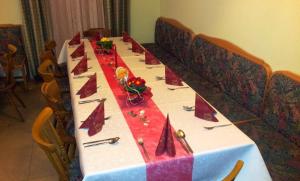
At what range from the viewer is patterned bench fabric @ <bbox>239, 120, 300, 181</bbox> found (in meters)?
1.67

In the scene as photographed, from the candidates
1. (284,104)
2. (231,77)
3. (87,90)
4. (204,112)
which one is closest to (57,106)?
(87,90)

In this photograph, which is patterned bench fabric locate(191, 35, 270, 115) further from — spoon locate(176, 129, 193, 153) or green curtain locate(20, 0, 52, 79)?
green curtain locate(20, 0, 52, 79)

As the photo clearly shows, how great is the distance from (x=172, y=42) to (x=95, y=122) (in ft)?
7.90

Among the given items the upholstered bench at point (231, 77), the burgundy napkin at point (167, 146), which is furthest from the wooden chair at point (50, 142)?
the upholstered bench at point (231, 77)

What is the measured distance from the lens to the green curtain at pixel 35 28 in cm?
376

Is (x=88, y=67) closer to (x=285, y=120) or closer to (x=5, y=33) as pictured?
(x=285, y=120)

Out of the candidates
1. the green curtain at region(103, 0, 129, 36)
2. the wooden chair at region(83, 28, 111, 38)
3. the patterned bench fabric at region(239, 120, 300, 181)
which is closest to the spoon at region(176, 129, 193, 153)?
the patterned bench fabric at region(239, 120, 300, 181)

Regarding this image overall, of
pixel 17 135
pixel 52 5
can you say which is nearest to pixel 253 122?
pixel 17 135

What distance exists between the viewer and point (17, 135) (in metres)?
2.85

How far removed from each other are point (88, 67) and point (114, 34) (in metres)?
1.81

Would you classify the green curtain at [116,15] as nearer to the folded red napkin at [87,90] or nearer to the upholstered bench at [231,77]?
the upholstered bench at [231,77]

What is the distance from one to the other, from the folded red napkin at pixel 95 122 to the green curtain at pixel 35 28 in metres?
2.74

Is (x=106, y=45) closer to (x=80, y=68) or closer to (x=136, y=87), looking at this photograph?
(x=80, y=68)

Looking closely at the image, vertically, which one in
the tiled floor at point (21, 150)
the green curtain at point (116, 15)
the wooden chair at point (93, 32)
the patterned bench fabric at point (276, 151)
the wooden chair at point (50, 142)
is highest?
the green curtain at point (116, 15)
